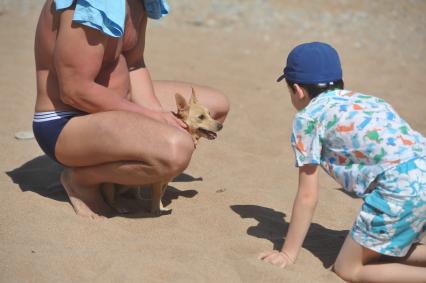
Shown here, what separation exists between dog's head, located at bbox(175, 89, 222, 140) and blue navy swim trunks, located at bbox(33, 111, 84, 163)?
78 centimetres

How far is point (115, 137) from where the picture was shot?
3.90 m

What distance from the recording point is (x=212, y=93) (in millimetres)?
5047

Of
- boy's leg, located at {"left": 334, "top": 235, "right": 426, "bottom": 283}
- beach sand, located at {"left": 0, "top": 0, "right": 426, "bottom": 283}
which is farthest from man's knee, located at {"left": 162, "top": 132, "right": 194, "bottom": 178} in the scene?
boy's leg, located at {"left": 334, "top": 235, "right": 426, "bottom": 283}

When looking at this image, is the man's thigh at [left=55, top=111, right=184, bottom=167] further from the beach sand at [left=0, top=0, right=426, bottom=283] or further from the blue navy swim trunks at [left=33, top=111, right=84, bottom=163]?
the beach sand at [left=0, top=0, right=426, bottom=283]

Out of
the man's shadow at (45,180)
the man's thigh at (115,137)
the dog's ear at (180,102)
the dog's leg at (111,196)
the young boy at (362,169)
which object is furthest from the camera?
the dog's ear at (180,102)

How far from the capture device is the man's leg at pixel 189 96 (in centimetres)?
501

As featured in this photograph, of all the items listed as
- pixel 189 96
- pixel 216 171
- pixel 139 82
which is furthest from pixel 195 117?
pixel 216 171

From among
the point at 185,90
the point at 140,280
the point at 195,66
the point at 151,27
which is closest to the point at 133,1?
the point at 185,90

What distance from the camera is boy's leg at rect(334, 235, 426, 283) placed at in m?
3.58

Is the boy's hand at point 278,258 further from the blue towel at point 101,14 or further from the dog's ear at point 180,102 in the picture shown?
the blue towel at point 101,14

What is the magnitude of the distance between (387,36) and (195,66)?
3366mm

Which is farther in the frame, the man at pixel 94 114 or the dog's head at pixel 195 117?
the dog's head at pixel 195 117

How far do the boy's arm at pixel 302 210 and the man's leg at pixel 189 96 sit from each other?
1.48m

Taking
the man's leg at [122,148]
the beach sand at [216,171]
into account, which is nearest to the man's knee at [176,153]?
the man's leg at [122,148]
